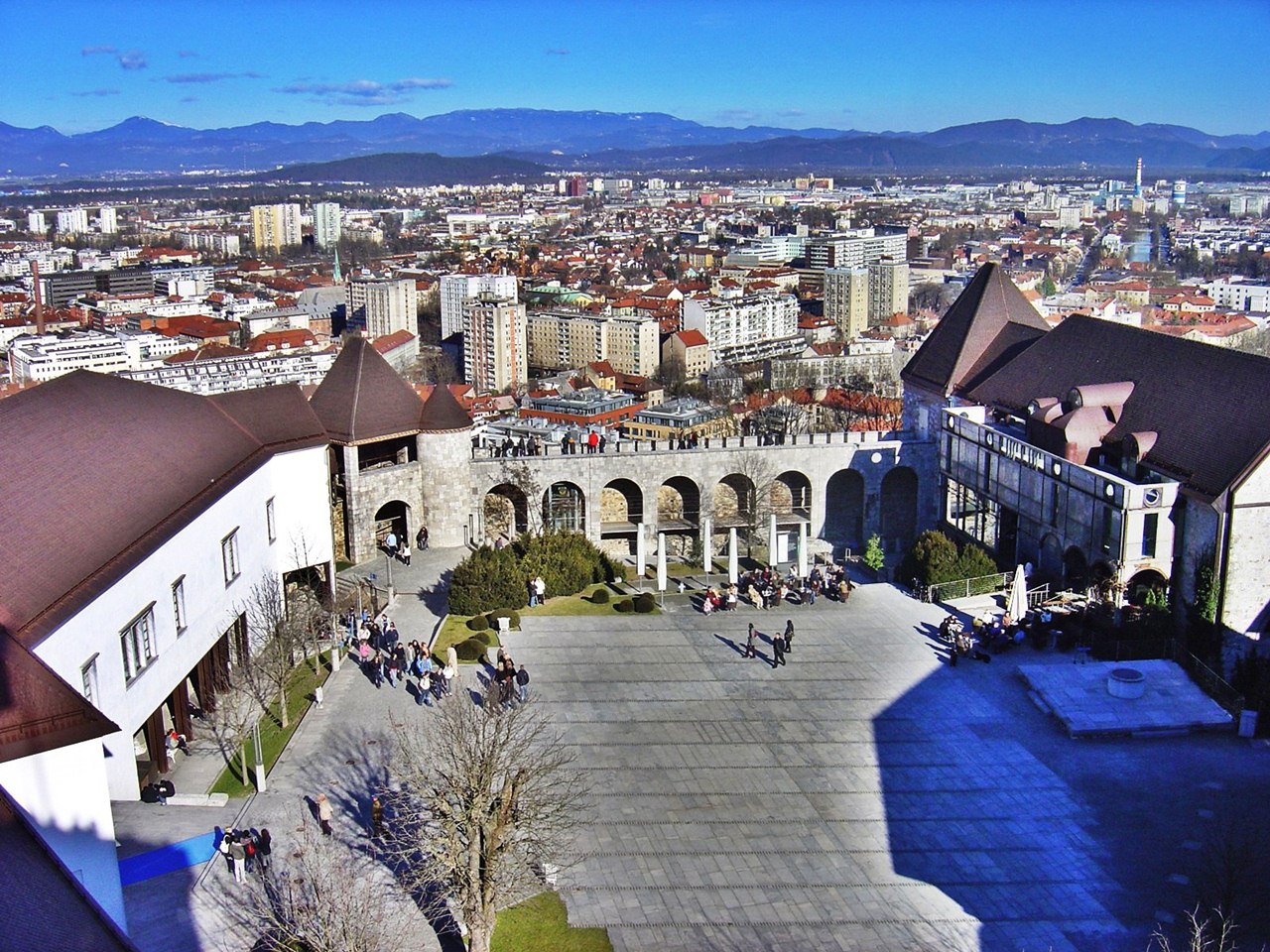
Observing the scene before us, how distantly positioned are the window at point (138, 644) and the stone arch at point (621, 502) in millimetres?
20486

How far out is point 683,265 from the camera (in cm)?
19212

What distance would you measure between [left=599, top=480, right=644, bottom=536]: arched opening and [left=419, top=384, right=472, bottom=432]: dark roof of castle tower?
5577mm

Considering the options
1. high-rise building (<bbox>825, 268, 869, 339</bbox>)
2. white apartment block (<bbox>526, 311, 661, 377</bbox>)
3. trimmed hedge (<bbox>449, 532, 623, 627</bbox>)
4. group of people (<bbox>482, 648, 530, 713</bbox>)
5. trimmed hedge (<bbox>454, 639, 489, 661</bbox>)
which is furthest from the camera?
high-rise building (<bbox>825, 268, 869, 339</bbox>)

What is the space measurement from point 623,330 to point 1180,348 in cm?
8240

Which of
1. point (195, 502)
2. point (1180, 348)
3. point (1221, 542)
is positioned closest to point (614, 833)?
point (195, 502)

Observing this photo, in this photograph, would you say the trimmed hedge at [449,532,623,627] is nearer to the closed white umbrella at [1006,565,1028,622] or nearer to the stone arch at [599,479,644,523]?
the stone arch at [599,479,644,523]

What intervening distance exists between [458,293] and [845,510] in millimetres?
Answer: 103410

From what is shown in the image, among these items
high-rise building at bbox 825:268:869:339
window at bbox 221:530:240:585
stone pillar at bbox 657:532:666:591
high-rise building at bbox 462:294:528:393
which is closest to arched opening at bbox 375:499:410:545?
stone pillar at bbox 657:532:666:591

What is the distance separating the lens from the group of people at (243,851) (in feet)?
68.4

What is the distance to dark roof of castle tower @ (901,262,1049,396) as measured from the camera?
44469 millimetres

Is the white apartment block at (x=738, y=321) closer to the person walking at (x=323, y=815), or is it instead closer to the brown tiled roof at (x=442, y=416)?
the brown tiled roof at (x=442, y=416)

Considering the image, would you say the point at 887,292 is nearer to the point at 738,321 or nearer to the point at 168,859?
the point at 738,321

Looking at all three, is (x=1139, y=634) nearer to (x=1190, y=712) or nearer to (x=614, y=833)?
(x=1190, y=712)

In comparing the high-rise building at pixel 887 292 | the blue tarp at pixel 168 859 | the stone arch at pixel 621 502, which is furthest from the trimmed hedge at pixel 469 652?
the high-rise building at pixel 887 292
